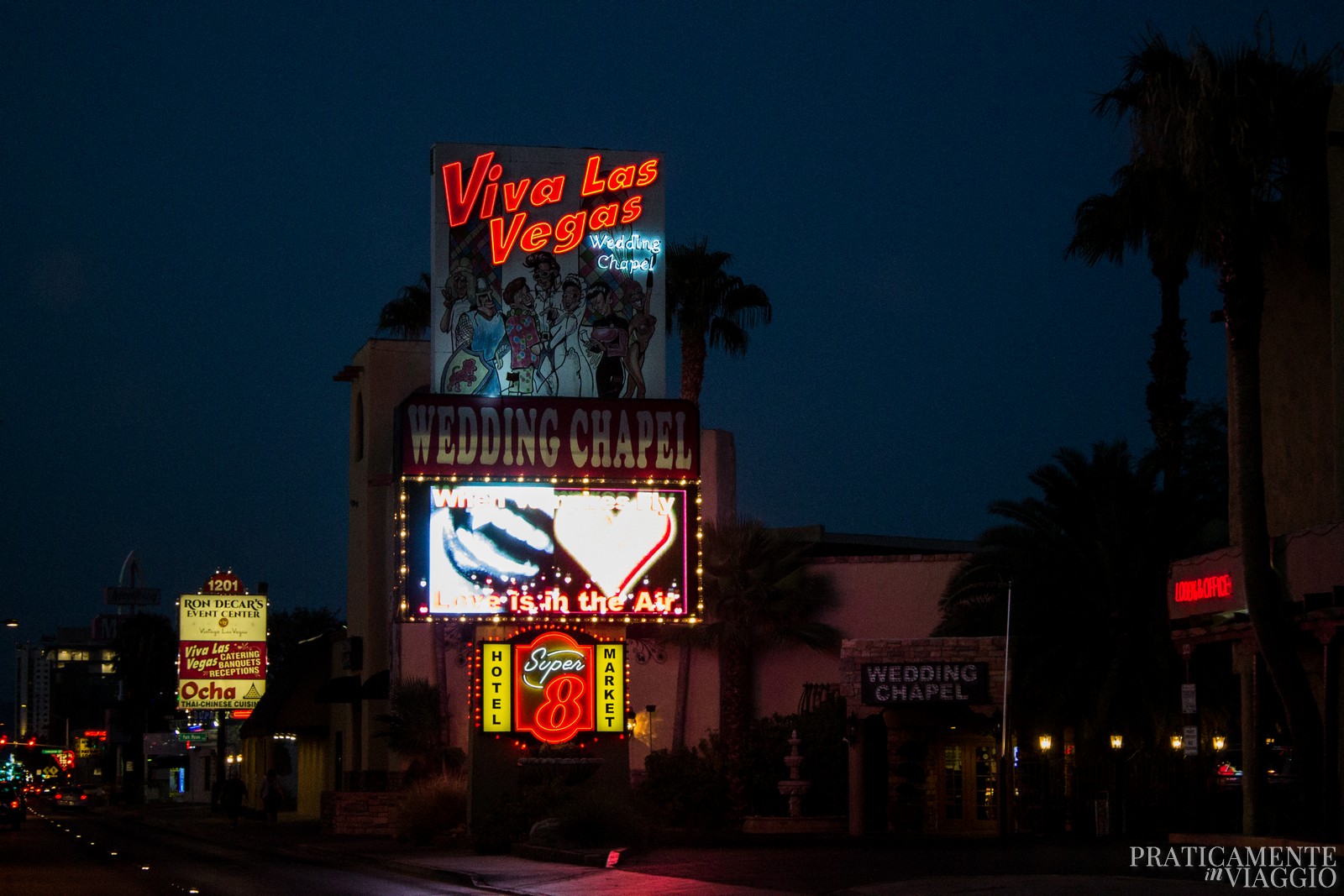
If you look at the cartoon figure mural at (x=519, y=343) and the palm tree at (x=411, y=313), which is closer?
the cartoon figure mural at (x=519, y=343)

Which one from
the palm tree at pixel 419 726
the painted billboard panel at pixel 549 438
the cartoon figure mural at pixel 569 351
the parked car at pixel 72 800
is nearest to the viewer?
the painted billboard panel at pixel 549 438

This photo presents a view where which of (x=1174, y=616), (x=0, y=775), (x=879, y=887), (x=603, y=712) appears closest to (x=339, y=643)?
(x=0, y=775)

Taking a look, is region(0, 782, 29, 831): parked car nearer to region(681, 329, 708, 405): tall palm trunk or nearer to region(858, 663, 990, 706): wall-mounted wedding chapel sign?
region(681, 329, 708, 405): tall palm trunk

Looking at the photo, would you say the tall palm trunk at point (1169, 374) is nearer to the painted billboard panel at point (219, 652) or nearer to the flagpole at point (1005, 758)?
the flagpole at point (1005, 758)

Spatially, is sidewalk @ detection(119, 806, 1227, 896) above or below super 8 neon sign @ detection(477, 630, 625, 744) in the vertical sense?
below

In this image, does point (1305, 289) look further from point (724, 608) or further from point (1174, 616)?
point (724, 608)

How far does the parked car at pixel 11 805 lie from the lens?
143 ft

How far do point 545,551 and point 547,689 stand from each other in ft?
9.84

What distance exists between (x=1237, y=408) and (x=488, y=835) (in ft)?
47.1

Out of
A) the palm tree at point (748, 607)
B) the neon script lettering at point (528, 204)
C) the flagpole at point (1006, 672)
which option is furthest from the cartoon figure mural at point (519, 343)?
the palm tree at point (748, 607)

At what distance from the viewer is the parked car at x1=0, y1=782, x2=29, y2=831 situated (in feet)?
143

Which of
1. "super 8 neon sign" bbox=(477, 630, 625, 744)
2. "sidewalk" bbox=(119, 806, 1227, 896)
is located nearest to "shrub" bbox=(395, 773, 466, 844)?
"sidewalk" bbox=(119, 806, 1227, 896)

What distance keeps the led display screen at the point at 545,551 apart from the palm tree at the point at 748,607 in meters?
10.9

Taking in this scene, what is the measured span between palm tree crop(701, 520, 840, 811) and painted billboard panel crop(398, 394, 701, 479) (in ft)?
35.5
